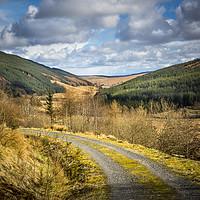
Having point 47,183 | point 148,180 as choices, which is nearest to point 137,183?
point 148,180

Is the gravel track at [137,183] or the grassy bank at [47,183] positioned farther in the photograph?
the gravel track at [137,183]

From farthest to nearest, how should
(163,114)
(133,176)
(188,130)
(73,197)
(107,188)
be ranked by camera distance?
(163,114) → (188,130) → (133,176) → (107,188) → (73,197)

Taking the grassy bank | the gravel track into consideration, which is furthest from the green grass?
the grassy bank

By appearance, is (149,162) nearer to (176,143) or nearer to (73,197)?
(73,197)

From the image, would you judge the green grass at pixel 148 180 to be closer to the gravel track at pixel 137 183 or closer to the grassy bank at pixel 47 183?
the gravel track at pixel 137 183

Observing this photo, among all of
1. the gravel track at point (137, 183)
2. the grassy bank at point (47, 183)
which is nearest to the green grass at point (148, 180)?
the gravel track at point (137, 183)

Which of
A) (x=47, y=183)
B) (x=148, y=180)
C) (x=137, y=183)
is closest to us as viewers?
(x=47, y=183)

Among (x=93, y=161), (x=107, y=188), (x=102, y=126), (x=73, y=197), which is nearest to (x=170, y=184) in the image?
(x=107, y=188)

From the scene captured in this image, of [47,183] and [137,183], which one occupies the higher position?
[47,183]

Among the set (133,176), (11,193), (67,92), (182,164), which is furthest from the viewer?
(67,92)

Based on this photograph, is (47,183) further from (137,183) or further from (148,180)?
(148,180)

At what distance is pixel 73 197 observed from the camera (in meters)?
5.07

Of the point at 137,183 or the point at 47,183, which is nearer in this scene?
the point at 47,183

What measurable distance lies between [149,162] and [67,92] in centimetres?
2620
